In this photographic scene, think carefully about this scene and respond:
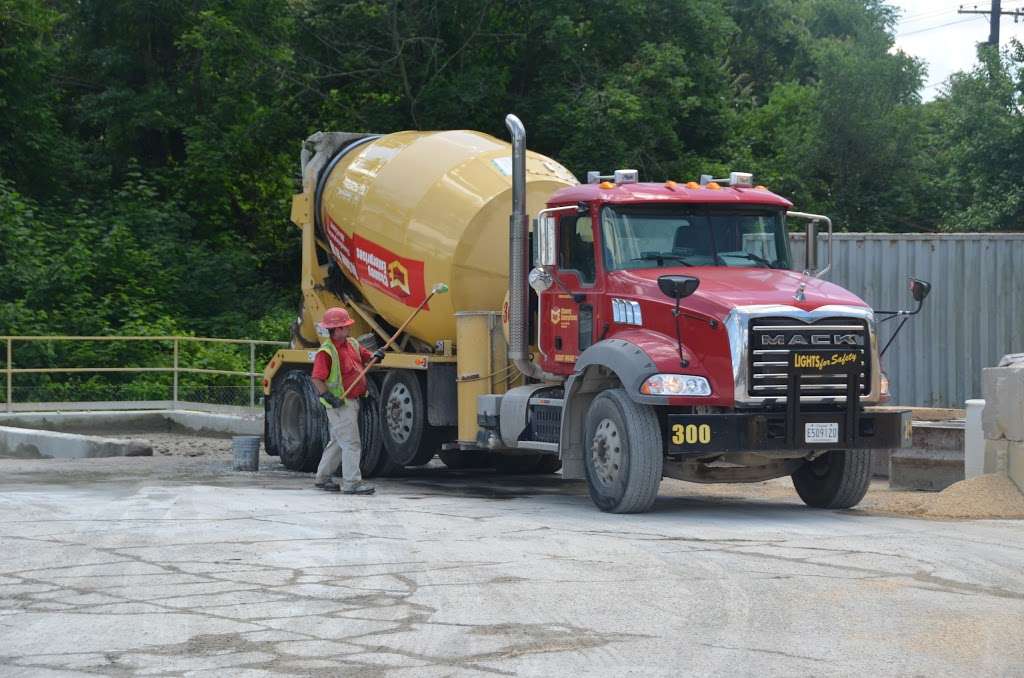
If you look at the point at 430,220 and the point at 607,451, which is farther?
the point at 430,220

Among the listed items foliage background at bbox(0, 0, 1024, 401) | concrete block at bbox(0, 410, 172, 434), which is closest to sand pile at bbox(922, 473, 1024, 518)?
concrete block at bbox(0, 410, 172, 434)

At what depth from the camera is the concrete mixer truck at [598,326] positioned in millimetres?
12867

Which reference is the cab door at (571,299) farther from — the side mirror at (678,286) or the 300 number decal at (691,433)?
the 300 number decal at (691,433)

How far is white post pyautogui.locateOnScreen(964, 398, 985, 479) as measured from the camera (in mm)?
15141

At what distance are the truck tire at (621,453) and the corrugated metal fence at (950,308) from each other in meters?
6.66

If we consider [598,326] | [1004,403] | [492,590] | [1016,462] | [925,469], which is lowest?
[492,590]

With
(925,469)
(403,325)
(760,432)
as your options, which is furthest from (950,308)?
(760,432)

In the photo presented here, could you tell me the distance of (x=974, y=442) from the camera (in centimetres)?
1523

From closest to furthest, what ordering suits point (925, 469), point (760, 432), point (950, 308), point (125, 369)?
point (760, 432)
point (925, 469)
point (950, 308)
point (125, 369)

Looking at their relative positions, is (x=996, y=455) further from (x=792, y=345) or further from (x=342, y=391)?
(x=342, y=391)

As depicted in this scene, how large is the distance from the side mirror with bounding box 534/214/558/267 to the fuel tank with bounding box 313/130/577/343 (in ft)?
5.43

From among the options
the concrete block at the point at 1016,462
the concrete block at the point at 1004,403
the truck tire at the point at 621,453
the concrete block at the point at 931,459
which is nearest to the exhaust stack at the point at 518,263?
the truck tire at the point at 621,453

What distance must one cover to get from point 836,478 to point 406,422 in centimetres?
481

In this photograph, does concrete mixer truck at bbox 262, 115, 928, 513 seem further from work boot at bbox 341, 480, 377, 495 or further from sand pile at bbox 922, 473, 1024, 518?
work boot at bbox 341, 480, 377, 495
